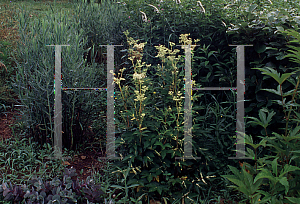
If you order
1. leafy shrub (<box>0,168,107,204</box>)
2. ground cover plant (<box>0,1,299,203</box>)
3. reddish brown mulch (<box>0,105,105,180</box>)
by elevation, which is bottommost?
leafy shrub (<box>0,168,107,204</box>)

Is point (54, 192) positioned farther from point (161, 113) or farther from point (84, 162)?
point (161, 113)

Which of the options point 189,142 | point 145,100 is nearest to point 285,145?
point 189,142

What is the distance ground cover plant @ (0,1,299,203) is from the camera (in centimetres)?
223

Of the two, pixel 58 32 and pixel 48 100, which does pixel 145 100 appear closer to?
pixel 48 100

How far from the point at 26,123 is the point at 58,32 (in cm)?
111

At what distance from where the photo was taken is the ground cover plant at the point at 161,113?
2234 millimetres

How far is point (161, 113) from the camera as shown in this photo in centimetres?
246

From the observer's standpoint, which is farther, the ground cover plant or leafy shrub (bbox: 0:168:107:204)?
the ground cover plant
